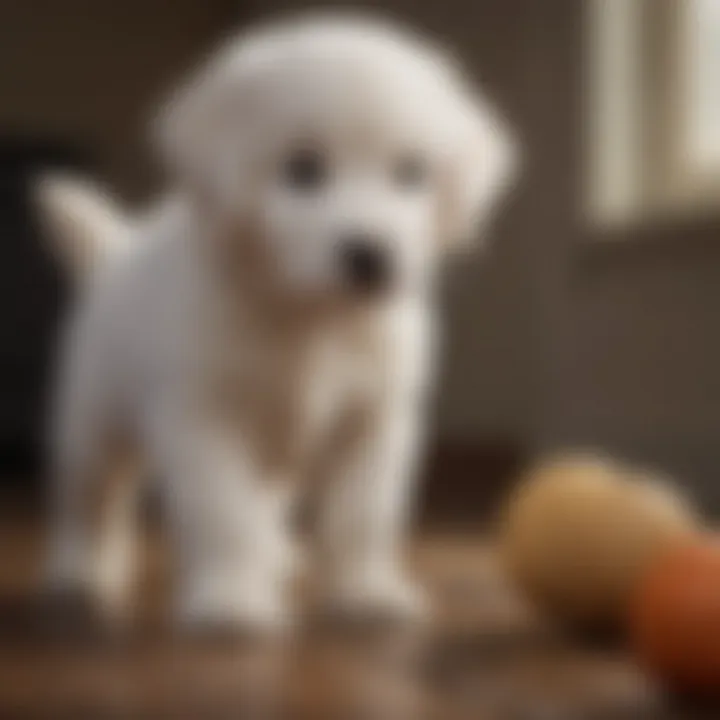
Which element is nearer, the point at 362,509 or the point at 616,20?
the point at 362,509

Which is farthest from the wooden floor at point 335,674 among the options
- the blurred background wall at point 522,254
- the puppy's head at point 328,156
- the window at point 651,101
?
the window at point 651,101

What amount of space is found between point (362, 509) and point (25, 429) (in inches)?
90.7

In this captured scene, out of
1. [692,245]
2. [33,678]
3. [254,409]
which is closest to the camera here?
[33,678]

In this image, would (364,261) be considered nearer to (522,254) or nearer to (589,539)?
(589,539)

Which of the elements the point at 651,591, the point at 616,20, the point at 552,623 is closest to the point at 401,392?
the point at 552,623

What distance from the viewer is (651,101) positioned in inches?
103

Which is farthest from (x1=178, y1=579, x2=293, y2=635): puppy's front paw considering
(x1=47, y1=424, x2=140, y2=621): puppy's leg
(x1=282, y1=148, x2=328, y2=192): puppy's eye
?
(x1=282, y1=148, x2=328, y2=192): puppy's eye

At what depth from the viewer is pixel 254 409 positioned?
1223 mm

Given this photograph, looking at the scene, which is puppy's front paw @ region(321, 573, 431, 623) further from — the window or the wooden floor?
the window

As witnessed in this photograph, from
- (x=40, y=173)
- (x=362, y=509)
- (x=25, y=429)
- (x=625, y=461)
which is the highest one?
(x=40, y=173)

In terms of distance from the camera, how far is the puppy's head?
1.14m

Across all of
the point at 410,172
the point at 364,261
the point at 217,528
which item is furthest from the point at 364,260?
the point at 217,528

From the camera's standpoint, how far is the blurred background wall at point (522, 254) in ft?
7.74

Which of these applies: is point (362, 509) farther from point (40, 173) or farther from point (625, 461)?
point (40, 173)
